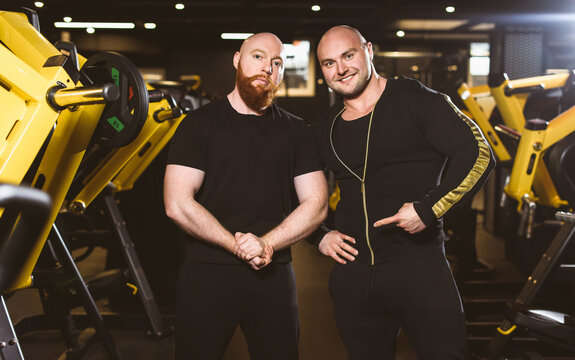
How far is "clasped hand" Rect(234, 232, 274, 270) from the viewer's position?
1594 mm

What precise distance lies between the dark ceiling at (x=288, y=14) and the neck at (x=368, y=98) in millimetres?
4996

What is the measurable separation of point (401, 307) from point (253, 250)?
0.55 m

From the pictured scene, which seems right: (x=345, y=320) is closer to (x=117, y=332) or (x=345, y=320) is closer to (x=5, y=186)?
(x=5, y=186)

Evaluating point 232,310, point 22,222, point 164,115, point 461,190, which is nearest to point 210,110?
point 232,310

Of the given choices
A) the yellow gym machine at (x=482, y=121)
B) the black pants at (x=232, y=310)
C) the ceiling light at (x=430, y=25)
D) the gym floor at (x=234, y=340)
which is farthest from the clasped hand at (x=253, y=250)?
the ceiling light at (x=430, y=25)

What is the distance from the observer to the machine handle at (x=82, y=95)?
4.48ft

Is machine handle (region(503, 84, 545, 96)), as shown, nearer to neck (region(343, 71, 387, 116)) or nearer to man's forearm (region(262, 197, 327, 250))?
neck (region(343, 71, 387, 116))

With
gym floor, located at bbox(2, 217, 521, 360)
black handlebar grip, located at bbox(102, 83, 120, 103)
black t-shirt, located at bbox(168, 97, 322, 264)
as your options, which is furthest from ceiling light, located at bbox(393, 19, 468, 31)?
black handlebar grip, located at bbox(102, 83, 120, 103)

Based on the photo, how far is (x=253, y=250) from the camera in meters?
1.59

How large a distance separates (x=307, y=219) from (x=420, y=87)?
2.05 ft

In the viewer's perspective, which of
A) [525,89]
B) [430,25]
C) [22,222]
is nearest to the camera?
[22,222]

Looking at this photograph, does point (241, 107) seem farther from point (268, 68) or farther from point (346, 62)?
point (346, 62)

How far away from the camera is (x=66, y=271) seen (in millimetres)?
2658

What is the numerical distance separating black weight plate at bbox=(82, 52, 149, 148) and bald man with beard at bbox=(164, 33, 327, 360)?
19cm
